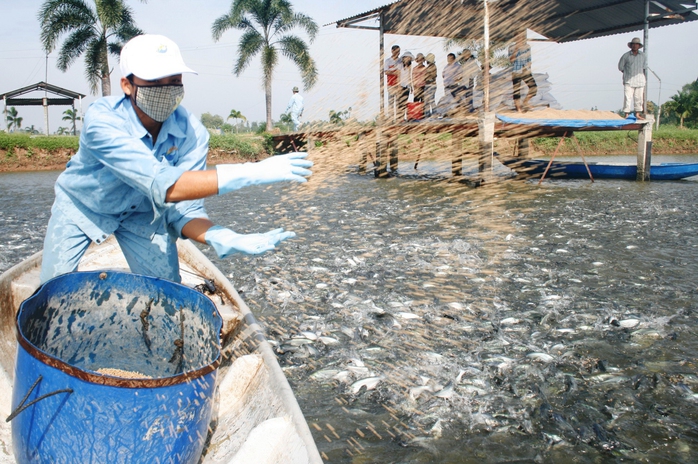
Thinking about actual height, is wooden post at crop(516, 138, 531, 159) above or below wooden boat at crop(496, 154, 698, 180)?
above

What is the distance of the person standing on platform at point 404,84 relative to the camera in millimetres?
14313

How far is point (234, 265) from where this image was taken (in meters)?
8.84

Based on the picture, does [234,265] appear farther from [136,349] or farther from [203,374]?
[203,374]

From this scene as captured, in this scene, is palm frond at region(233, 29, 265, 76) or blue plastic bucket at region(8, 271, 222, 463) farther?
palm frond at region(233, 29, 265, 76)

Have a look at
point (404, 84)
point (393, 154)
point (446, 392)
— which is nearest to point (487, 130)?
point (404, 84)

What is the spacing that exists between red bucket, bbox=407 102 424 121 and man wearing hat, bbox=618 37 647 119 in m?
6.98

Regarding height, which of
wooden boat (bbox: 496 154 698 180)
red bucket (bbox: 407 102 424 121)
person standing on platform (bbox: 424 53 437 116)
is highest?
person standing on platform (bbox: 424 53 437 116)

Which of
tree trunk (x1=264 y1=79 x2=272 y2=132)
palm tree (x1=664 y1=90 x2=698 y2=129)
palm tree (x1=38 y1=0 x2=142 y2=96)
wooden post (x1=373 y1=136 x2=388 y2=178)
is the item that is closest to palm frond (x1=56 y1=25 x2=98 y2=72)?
palm tree (x1=38 y1=0 x2=142 y2=96)

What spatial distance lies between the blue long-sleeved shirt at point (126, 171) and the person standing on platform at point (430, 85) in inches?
471

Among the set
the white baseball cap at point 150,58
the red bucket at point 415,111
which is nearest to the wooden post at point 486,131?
the red bucket at point 415,111

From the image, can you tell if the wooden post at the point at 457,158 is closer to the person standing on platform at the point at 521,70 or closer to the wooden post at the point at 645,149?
the person standing on platform at the point at 521,70

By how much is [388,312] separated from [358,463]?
2.92 metres

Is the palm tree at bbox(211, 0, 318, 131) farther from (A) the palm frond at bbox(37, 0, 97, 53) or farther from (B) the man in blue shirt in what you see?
(B) the man in blue shirt

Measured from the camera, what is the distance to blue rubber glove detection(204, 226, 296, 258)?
10.3ft
